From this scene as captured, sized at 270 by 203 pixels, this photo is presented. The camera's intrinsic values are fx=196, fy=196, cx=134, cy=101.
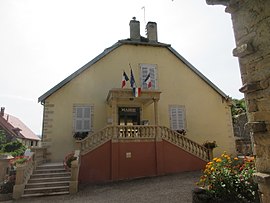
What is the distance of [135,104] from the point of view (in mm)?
11633

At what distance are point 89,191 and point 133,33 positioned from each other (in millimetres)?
9862

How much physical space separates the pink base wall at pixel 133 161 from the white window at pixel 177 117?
273cm

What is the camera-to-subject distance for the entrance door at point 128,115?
1155cm

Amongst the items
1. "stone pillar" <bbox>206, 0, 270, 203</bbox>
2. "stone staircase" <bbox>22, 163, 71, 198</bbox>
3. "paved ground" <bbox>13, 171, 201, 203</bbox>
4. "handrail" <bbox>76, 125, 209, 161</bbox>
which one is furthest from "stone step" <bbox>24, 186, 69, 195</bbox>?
"stone pillar" <bbox>206, 0, 270, 203</bbox>

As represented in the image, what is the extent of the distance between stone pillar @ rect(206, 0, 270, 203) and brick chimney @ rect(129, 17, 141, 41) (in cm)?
1038

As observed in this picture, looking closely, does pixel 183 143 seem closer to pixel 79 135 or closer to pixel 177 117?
pixel 177 117

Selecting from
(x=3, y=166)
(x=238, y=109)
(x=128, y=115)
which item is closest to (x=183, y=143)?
(x=128, y=115)

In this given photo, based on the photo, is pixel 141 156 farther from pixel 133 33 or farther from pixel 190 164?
pixel 133 33

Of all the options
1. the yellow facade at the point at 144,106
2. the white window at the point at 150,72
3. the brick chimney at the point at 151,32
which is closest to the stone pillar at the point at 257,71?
the yellow facade at the point at 144,106

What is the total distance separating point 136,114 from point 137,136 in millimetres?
2725

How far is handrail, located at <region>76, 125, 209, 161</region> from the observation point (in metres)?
8.70

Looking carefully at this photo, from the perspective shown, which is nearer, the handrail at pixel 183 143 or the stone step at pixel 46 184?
the stone step at pixel 46 184

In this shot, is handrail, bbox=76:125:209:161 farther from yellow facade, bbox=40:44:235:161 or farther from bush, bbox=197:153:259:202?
bush, bbox=197:153:259:202

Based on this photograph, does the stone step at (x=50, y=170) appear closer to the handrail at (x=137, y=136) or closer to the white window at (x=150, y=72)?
the handrail at (x=137, y=136)
